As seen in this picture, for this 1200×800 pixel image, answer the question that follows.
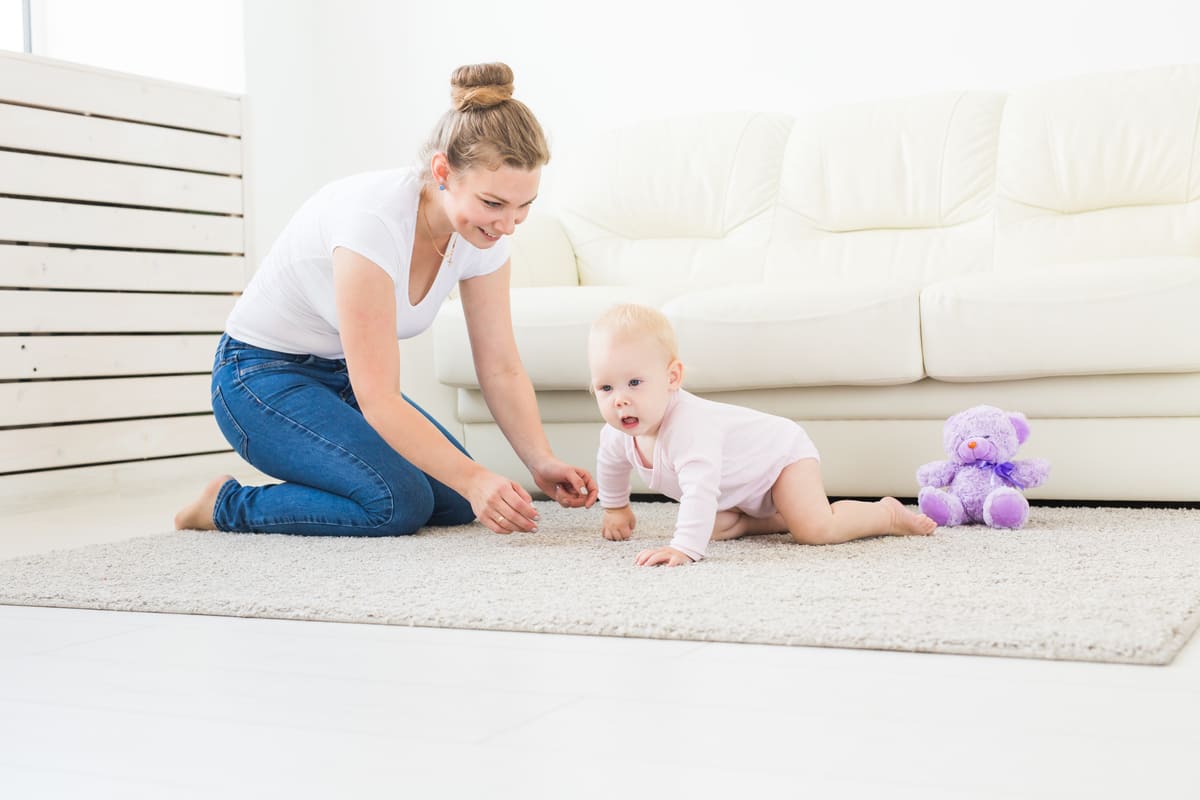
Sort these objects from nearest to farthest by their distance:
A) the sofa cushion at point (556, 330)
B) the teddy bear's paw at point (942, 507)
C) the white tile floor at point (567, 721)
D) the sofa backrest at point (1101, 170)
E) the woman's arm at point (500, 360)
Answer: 1. the white tile floor at point (567, 721)
2. the teddy bear's paw at point (942, 507)
3. the woman's arm at point (500, 360)
4. the sofa cushion at point (556, 330)
5. the sofa backrest at point (1101, 170)

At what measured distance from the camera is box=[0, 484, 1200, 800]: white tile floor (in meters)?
0.85

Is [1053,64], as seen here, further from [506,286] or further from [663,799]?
→ [663,799]

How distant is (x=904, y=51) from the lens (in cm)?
333

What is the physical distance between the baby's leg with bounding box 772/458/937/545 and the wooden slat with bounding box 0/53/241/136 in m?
2.18

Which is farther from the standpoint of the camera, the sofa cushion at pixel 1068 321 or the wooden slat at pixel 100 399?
the wooden slat at pixel 100 399

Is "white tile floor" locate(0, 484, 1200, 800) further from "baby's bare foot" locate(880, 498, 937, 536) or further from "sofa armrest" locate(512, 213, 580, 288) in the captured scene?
"sofa armrest" locate(512, 213, 580, 288)

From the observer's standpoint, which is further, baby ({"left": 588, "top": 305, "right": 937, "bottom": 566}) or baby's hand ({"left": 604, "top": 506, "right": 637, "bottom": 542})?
baby's hand ({"left": 604, "top": 506, "right": 637, "bottom": 542})

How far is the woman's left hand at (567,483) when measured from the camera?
1909 millimetres

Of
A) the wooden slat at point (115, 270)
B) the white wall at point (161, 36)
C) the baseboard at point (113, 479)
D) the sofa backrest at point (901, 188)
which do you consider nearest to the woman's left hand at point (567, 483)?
the sofa backrest at point (901, 188)

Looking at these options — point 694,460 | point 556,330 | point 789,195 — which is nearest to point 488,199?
point 694,460

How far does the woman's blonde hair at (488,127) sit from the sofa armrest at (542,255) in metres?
1.14

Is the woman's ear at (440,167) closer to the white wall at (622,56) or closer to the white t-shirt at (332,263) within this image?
the white t-shirt at (332,263)

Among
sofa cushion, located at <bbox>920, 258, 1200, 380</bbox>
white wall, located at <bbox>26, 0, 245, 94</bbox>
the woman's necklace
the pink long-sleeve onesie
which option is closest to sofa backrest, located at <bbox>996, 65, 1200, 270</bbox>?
sofa cushion, located at <bbox>920, 258, 1200, 380</bbox>

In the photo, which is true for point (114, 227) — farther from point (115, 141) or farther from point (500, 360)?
point (500, 360)
